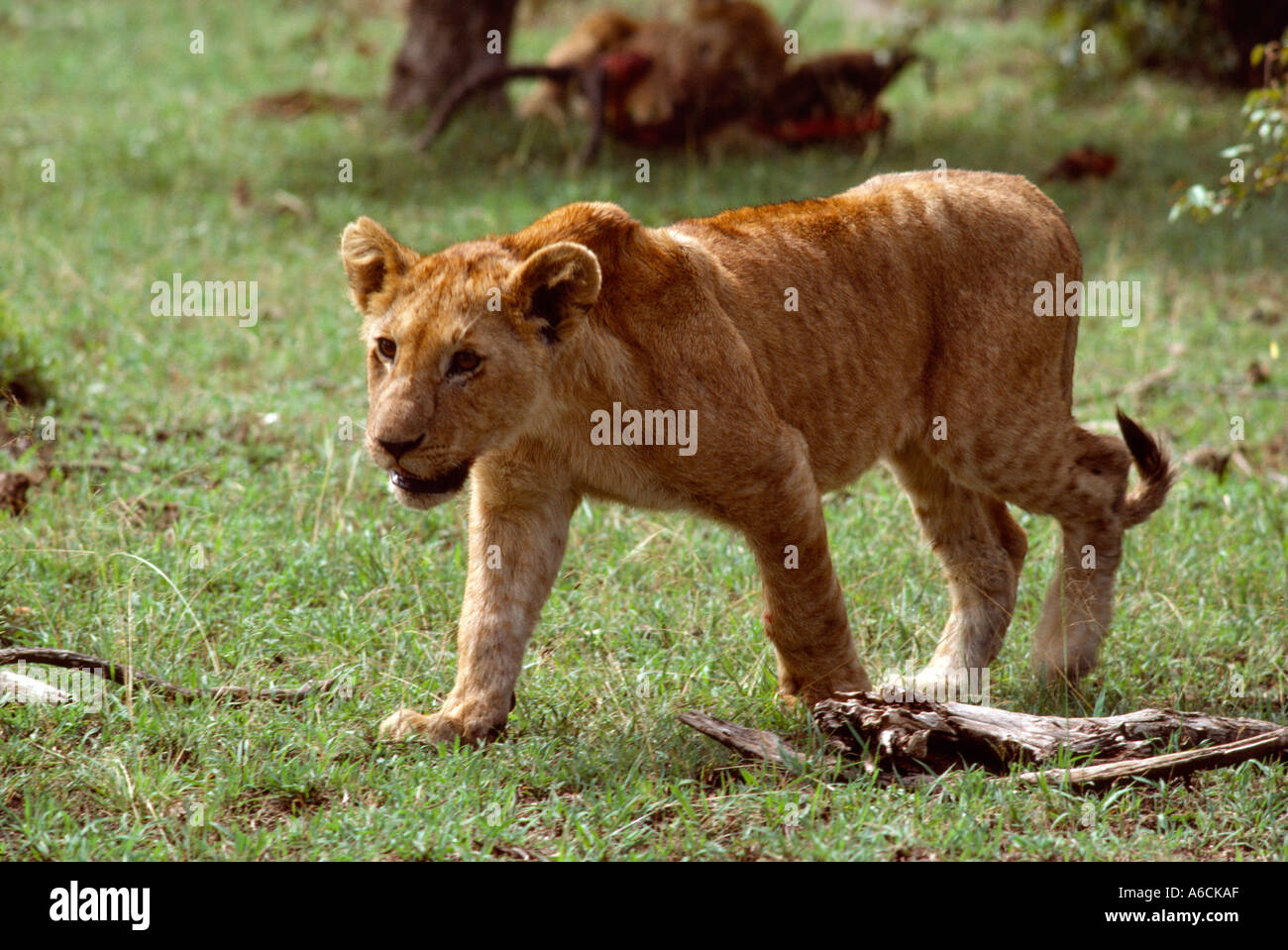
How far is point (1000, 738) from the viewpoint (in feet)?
14.3

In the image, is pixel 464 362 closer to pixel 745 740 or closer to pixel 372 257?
pixel 372 257

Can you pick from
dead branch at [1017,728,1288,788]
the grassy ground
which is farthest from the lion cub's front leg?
dead branch at [1017,728,1288,788]

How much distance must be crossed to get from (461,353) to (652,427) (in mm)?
620

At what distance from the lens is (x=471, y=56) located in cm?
1310

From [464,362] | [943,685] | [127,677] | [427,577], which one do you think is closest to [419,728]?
[127,677]

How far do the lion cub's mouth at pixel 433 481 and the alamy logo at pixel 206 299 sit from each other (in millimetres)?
4475

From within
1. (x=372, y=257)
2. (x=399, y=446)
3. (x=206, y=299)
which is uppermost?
(x=206, y=299)

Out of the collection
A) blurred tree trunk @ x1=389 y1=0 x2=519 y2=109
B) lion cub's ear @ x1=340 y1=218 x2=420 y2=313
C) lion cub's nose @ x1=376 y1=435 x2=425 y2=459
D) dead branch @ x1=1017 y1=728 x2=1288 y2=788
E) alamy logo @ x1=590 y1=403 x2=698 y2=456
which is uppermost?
blurred tree trunk @ x1=389 y1=0 x2=519 y2=109

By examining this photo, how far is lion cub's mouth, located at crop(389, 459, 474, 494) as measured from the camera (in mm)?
4273

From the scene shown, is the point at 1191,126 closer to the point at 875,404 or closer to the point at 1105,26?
the point at 1105,26

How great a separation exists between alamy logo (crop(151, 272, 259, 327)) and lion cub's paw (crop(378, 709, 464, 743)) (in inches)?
176

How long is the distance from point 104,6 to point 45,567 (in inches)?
547

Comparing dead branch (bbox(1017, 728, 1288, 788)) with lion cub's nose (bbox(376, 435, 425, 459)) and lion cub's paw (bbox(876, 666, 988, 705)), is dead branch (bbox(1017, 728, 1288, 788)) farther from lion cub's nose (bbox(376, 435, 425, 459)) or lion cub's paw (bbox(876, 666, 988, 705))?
lion cub's nose (bbox(376, 435, 425, 459))
